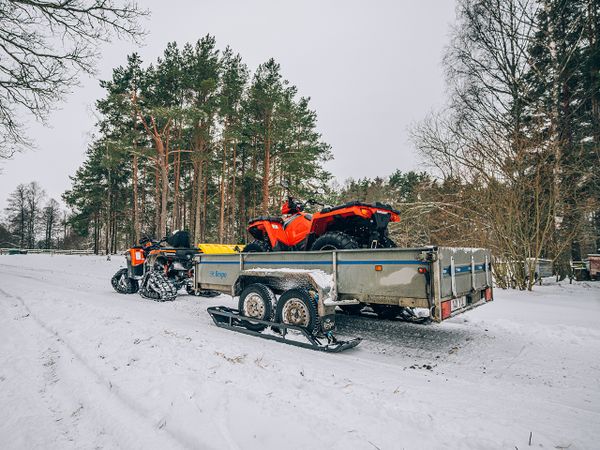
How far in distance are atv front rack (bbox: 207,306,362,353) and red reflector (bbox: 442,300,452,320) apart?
3.74 feet

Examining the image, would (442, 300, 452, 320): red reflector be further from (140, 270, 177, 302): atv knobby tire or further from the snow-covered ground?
(140, 270, 177, 302): atv knobby tire

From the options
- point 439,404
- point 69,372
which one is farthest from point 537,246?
point 69,372

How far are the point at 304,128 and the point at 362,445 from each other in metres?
22.3

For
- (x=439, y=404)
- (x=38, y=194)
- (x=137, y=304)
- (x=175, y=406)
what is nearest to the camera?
(x=175, y=406)

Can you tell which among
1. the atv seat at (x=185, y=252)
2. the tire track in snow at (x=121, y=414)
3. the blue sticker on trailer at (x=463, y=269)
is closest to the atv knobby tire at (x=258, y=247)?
the tire track in snow at (x=121, y=414)

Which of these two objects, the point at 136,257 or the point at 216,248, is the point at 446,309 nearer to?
the point at 216,248

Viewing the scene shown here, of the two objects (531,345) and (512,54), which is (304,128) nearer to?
(512,54)

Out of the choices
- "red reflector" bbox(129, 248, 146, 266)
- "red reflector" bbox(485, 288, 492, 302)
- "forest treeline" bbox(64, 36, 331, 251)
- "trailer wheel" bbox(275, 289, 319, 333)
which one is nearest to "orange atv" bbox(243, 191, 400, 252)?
"trailer wheel" bbox(275, 289, 319, 333)

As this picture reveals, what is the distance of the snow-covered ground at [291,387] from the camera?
2.03 m

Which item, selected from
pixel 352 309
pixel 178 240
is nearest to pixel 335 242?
pixel 352 309

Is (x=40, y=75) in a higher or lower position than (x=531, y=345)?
higher

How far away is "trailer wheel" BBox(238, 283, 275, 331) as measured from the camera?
15.1 feet

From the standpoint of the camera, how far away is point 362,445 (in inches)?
74.6

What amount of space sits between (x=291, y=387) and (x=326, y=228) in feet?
8.45
